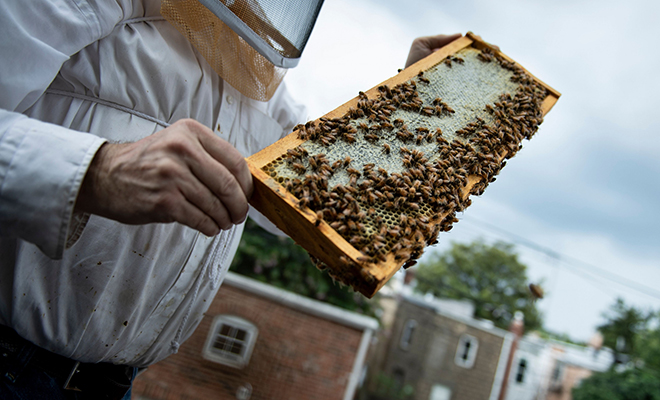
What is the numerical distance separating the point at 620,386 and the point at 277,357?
1880cm

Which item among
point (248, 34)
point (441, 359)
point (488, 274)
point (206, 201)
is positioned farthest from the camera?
point (488, 274)

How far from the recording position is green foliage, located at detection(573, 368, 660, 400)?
18.6 m

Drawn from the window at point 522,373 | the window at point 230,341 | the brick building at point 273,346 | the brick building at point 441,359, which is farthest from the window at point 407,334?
the window at point 230,341

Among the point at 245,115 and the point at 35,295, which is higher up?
the point at 245,115

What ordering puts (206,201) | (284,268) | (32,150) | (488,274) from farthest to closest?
1. (488,274)
2. (284,268)
3. (206,201)
4. (32,150)

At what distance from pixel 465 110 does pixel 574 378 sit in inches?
1159

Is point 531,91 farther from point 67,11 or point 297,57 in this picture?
point 67,11

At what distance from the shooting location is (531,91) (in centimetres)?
264

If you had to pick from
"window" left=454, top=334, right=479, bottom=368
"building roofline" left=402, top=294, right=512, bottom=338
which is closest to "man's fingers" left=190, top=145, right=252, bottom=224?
"building roofline" left=402, top=294, right=512, bottom=338

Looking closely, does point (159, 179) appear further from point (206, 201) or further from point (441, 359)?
point (441, 359)

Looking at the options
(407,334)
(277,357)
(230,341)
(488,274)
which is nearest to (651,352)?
(407,334)

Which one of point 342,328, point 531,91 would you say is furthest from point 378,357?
point 531,91

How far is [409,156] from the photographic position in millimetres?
1900

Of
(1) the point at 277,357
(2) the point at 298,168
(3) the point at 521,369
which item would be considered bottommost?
(1) the point at 277,357
